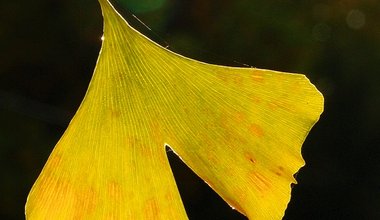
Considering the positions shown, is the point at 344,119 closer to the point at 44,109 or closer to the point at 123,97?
the point at 44,109

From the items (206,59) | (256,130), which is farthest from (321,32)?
(256,130)

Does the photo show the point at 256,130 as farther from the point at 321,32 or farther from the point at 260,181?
the point at 321,32

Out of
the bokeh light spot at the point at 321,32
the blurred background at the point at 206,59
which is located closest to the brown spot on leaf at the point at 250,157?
the blurred background at the point at 206,59

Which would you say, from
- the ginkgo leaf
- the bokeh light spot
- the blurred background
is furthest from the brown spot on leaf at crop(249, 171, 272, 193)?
the bokeh light spot

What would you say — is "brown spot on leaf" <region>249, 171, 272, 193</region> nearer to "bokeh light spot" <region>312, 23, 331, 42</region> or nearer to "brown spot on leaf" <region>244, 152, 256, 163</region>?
"brown spot on leaf" <region>244, 152, 256, 163</region>

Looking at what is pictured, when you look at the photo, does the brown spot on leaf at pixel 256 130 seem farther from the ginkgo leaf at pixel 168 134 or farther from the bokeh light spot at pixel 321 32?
the bokeh light spot at pixel 321 32

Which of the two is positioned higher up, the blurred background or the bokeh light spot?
the bokeh light spot
